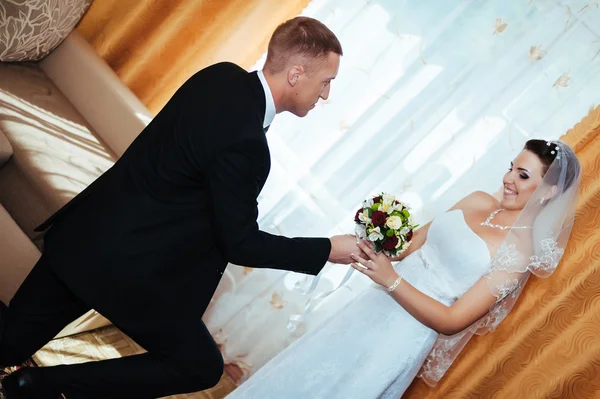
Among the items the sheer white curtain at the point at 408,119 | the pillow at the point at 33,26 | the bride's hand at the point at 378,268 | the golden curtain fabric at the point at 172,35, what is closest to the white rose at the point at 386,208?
the bride's hand at the point at 378,268

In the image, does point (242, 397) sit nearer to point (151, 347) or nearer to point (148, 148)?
point (151, 347)

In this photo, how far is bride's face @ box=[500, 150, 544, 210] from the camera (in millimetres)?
2818

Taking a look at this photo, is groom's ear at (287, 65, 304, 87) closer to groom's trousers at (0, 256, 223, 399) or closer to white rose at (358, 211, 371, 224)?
white rose at (358, 211, 371, 224)

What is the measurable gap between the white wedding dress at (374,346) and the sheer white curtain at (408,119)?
2.72 ft

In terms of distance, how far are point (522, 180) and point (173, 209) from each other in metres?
1.64

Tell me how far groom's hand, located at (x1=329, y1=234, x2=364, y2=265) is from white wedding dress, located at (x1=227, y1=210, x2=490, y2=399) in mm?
386

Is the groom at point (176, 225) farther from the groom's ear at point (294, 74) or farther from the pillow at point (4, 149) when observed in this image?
the pillow at point (4, 149)

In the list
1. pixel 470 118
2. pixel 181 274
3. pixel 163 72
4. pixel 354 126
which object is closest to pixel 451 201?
pixel 470 118

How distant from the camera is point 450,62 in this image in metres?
3.66

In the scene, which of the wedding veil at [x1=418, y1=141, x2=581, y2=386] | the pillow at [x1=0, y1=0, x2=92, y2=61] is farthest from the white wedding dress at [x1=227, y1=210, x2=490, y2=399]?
the pillow at [x1=0, y1=0, x2=92, y2=61]

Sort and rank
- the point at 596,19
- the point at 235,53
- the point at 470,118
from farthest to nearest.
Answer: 1. the point at 235,53
2. the point at 470,118
3. the point at 596,19

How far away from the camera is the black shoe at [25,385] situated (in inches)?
90.4

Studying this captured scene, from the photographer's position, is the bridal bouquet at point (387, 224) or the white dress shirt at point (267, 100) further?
the bridal bouquet at point (387, 224)

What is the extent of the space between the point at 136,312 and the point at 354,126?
2085 millimetres
